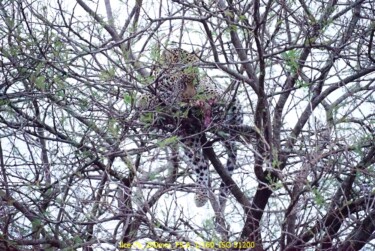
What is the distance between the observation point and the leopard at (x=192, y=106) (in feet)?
17.9

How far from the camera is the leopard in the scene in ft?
17.9

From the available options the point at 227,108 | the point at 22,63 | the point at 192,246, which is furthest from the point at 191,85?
the point at 192,246

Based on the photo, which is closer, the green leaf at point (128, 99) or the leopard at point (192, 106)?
the green leaf at point (128, 99)

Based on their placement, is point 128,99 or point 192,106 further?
point 192,106

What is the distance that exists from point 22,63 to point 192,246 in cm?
177

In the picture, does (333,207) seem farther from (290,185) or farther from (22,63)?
(22,63)

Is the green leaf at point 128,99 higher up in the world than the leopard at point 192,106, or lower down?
lower down

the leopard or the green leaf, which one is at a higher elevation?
the leopard

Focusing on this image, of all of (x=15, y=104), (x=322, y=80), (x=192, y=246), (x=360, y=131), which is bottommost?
(x=192, y=246)

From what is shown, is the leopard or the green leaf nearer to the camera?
the green leaf

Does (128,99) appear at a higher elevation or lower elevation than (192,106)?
lower

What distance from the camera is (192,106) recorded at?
226 inches

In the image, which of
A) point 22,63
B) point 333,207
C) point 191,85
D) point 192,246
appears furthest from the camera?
point 191,85

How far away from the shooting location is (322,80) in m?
5.46
